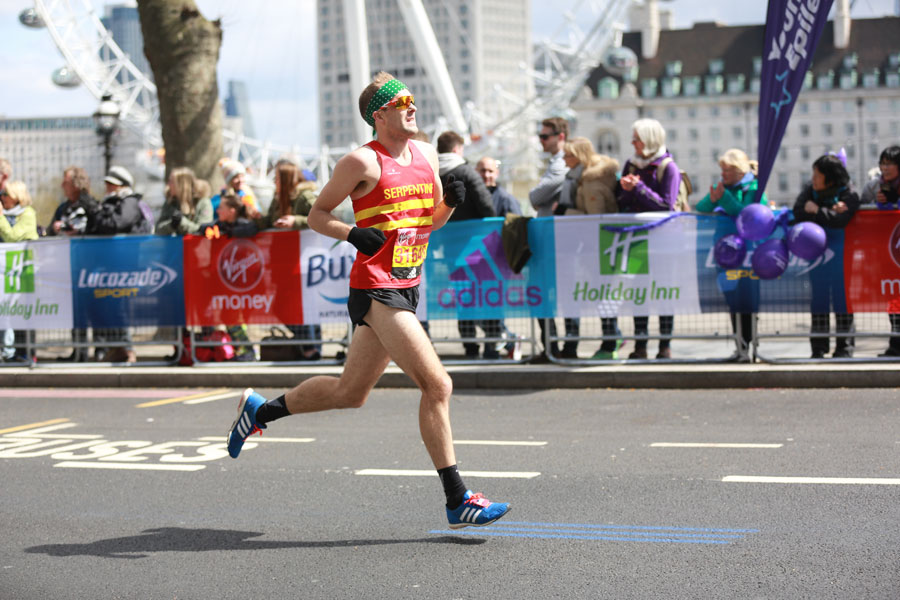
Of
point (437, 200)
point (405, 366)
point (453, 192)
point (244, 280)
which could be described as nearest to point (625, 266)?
point (244, 280)

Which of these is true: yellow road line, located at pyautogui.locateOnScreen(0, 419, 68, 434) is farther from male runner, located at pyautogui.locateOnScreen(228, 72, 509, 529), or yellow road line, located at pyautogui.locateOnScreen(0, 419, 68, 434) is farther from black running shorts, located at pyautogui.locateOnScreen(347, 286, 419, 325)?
black running shorts, located at pyautogui.locateOnScreen(347, 286, 419, 325)

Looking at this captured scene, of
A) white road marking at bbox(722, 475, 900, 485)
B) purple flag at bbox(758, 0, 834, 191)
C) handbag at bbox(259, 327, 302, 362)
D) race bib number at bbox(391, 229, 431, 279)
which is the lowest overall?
white road marking at bbox(722, 475, 900, 485)

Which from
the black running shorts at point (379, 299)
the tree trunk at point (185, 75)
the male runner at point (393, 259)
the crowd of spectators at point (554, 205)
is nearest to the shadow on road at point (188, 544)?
the male runner at point (393, 259)

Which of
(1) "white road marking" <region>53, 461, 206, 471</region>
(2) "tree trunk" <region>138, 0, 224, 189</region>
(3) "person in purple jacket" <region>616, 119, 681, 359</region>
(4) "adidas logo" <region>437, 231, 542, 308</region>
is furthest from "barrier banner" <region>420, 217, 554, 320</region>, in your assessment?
(2) "tree trunk" <region>138, 0, 224, 189</region>

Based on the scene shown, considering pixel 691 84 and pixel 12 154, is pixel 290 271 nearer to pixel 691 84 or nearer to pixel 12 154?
pixel 691 84

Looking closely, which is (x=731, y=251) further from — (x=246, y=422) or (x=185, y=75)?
(x=185, y=75)

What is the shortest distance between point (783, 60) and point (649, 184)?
149 centimetres

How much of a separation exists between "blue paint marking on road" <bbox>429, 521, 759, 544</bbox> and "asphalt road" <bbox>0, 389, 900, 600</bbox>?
0.02 m

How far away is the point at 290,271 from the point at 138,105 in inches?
2449

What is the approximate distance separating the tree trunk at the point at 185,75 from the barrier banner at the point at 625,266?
675 cm

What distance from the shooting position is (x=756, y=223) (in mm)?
9594

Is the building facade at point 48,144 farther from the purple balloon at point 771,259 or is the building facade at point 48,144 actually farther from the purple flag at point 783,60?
the purple balloon at point 771,259

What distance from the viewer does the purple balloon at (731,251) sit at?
32.0ft

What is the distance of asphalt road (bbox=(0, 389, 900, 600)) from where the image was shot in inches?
173
